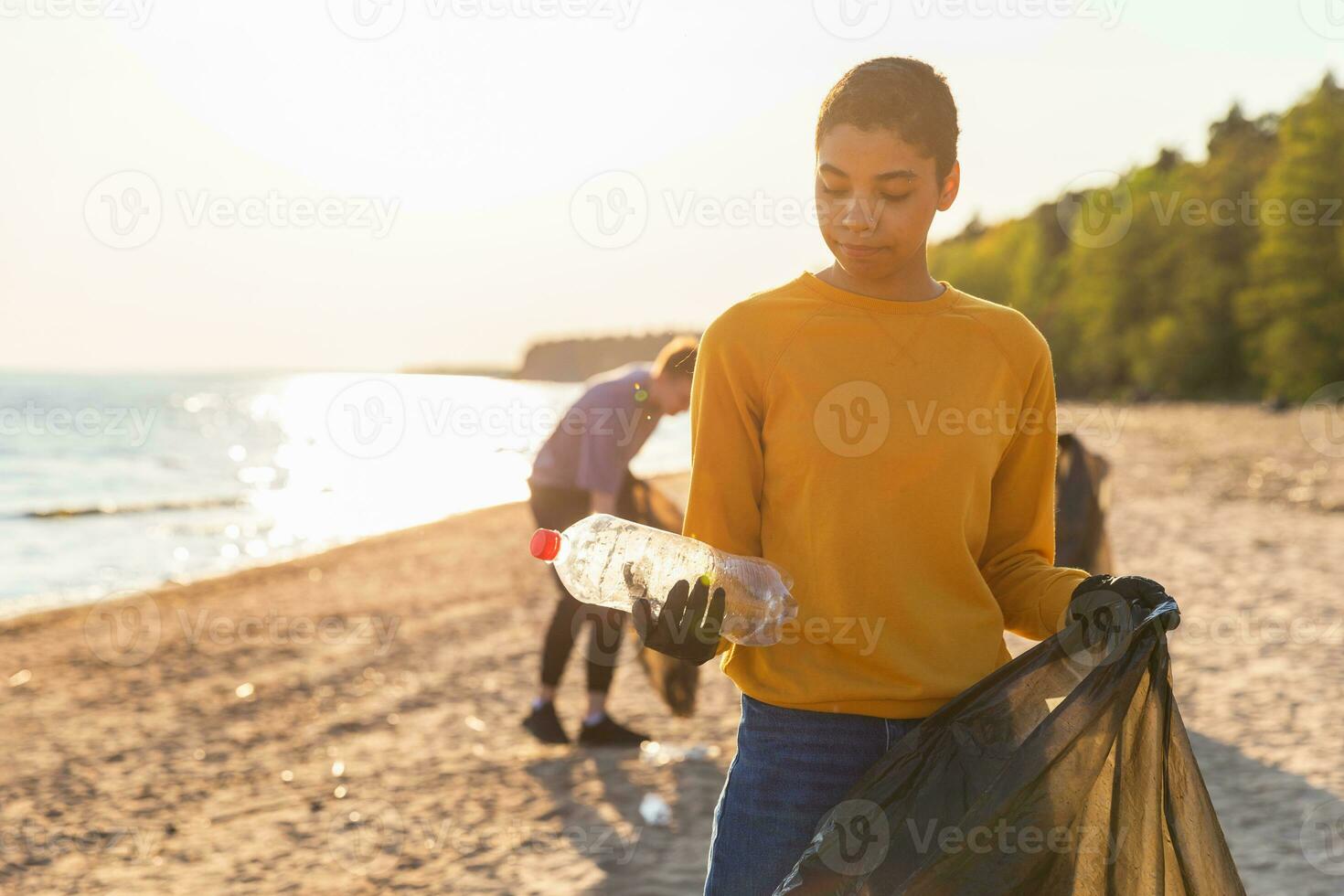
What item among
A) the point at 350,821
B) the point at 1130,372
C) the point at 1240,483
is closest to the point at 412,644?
the point at 350,821

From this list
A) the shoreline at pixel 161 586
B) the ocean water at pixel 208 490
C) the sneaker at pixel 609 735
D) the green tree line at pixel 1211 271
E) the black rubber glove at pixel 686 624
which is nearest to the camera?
the black rubber glove at pixel 686 624

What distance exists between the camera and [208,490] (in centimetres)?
3219

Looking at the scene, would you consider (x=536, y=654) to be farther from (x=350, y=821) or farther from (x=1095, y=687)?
(x=1095, y=687)

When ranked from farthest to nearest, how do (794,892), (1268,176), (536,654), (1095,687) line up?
(1268,176) < (536,654) < (1095,687) < (794,892)

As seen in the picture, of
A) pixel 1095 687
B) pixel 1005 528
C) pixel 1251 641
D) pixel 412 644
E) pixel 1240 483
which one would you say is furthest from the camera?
pixel 1240 483

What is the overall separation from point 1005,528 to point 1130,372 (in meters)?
70.6

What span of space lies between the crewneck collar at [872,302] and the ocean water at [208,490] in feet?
13.5

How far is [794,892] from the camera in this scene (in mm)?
1678

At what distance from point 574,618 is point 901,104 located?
4583 mm
